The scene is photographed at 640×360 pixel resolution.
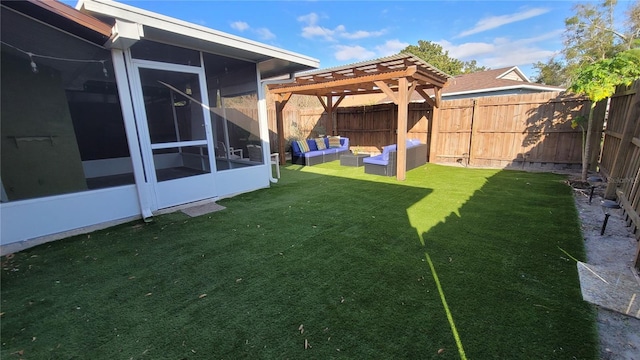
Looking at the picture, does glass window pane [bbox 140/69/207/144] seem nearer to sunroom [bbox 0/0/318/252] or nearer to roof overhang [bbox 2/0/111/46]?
sunroom [bbox 0/0/318/252]

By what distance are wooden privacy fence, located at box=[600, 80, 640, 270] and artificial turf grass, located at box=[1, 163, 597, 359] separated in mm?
663

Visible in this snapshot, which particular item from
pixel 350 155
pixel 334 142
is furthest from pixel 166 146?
pixel 334 142

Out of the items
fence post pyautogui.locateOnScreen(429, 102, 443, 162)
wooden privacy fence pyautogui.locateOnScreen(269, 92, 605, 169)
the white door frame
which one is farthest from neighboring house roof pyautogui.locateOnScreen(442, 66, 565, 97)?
the white door frame

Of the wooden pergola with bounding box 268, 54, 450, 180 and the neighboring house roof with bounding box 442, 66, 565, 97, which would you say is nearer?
the wooden pergola with bounding box 268, 54, 450, 180

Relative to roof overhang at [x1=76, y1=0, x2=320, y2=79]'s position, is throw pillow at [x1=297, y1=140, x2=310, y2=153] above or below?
below

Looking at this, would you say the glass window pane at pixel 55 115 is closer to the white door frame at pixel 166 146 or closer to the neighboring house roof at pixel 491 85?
the white door frame at pixel 166 146

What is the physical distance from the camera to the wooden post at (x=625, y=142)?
4.12 metres

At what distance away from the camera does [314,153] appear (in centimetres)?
938

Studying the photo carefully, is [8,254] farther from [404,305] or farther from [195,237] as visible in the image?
[404,305]

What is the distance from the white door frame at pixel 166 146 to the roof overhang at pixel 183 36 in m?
0.38

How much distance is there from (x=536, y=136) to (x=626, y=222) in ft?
14.9

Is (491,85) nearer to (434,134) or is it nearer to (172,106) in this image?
(434,134)

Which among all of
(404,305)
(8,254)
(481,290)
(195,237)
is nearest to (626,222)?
(481,290)

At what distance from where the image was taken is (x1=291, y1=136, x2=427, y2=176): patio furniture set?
714 centimetres
